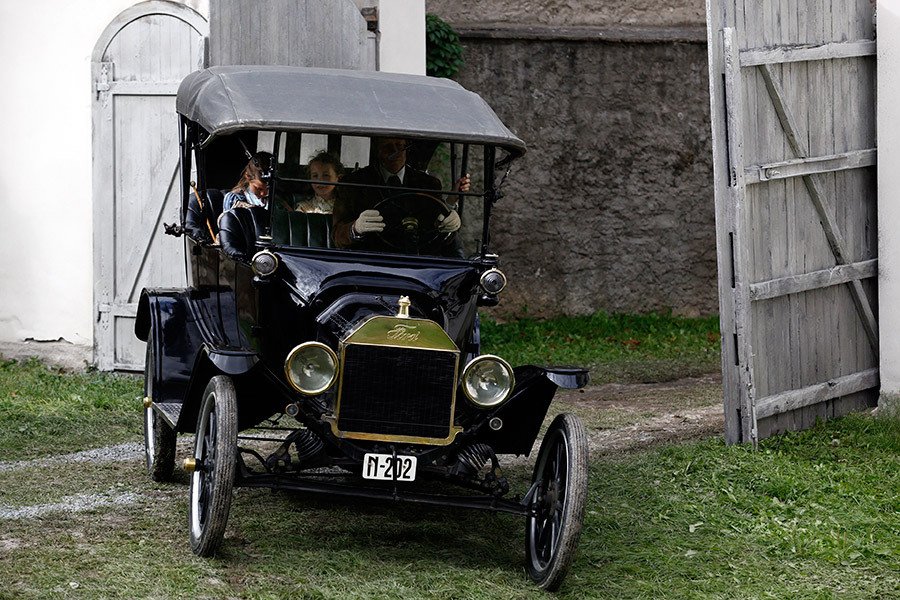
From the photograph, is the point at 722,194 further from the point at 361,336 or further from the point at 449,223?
the point at 361,336

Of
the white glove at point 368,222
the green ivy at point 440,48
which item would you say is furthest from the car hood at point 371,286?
the green ivy at point 440,48

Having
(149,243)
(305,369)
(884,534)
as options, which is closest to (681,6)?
(149,243)

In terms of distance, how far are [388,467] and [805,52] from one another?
454 cm

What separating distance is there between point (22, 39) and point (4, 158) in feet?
3.11

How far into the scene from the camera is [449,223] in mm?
6402

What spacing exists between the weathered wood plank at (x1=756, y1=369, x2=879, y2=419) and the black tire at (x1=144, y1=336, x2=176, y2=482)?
3577 millimetres

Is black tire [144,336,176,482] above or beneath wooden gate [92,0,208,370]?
beneath

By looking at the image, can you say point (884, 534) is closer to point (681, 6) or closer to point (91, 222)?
point (91, 222)

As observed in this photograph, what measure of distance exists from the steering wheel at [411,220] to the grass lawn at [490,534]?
1.39m

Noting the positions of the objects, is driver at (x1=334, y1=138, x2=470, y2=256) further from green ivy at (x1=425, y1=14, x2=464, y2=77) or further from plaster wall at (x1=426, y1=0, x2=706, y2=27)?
plaster wall at (x1=426, y1=0, x2=706, y2=27)

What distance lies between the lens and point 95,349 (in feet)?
34.4

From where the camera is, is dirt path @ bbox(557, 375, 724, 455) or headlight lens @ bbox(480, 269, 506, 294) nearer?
headlight lens @ bbox(480, 269, 506, 294)

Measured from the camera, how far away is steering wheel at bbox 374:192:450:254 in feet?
20.6

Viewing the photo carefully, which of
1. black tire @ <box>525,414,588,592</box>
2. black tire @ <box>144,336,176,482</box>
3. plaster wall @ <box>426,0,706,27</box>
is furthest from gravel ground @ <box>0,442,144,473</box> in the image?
plaster wall @ <box>426,0,706,27</box>
